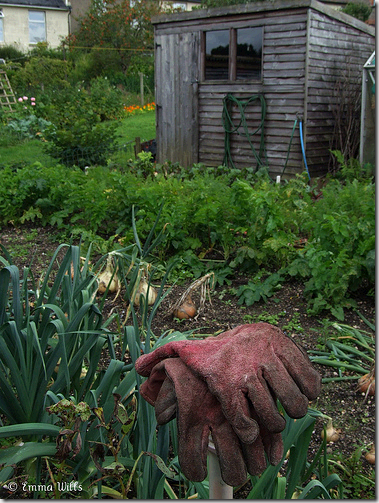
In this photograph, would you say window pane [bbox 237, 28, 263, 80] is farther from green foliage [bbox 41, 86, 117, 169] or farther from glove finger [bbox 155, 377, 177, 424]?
glove finger [bbox 155, 377, 177, 424]

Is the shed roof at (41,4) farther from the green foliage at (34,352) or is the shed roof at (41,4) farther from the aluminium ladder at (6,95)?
the green foliage at (34,352)

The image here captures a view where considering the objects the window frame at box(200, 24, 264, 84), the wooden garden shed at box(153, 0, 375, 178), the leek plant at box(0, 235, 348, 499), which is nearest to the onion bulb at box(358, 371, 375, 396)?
the leek plant at box(0, 235, 348, 499)

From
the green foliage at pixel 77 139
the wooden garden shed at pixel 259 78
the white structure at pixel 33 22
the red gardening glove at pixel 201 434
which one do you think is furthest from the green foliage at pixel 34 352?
the white structure at pixel 33 22

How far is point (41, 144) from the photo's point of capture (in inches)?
442

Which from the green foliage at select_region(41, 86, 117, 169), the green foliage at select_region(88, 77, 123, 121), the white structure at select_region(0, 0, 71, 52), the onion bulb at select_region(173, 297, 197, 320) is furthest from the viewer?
the white structure at select_region(0, 0, 71, 52)

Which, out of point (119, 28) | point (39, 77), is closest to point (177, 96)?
point (39, 77)

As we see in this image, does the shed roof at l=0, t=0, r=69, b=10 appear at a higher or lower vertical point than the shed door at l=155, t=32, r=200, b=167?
higher

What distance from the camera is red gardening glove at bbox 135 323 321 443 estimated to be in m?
1.16

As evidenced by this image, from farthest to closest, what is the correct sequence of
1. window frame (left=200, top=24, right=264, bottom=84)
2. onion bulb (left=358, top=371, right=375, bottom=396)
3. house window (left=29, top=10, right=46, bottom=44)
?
house window (left=29, top=10, right=46, bottom=44)
window frame (left=200, top=24, right=264, bottom=84)
onion bulb (left=358, top=371, right=375, bottom=396)

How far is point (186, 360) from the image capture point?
123 centimetres

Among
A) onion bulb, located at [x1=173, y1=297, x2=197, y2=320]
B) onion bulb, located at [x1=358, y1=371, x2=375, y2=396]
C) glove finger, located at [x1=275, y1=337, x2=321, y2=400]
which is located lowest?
onion bulb, located at [x1=358, y1=371, x2=375, y2=396]

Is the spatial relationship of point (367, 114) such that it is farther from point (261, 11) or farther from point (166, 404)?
point (166, 404)

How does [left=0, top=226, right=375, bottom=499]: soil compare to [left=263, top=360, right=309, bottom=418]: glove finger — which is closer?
[left=263, top=360, right=309, bottom=418]: glove finger

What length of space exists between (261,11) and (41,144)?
5.35m
